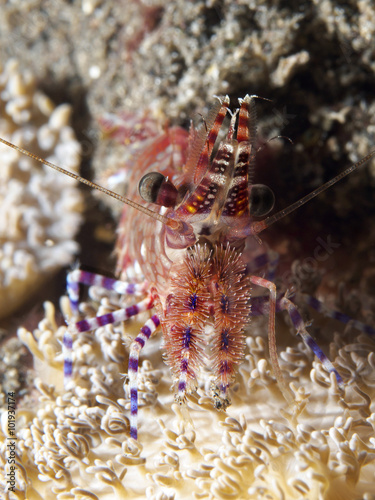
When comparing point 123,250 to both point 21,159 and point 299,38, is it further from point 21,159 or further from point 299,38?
point 299,38

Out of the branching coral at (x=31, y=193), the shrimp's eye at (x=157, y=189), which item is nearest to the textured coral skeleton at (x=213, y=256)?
the shrimp's eye at (x=157, y=189)

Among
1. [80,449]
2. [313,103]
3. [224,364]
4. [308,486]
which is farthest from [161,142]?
[308,486]

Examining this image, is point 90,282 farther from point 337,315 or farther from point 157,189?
point 337,315

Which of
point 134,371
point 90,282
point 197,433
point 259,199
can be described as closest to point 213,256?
point 259,199

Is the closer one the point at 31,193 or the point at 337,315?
the point at 337,315

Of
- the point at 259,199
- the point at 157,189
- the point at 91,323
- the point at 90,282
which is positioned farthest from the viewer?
the point at 90,282

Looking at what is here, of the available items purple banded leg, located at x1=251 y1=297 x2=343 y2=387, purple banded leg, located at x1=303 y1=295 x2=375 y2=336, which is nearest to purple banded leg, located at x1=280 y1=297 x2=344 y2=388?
purple banded leg, located at x1=251 y1=297 x2=343 y2=387

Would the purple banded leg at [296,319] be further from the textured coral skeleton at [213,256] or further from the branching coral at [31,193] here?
the branching coral at [31,193]

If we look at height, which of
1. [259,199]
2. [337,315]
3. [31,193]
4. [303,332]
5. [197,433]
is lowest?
[197,433]
